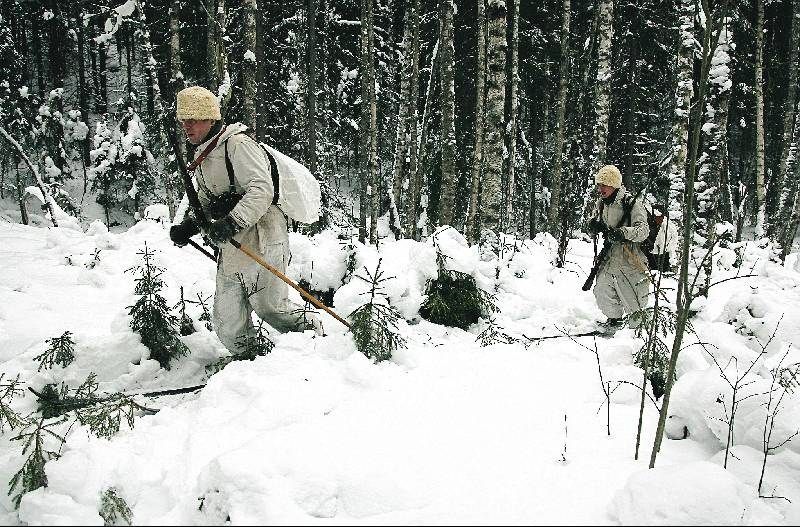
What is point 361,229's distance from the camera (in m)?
15.2

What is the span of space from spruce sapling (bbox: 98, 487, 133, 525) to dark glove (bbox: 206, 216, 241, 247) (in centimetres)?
201

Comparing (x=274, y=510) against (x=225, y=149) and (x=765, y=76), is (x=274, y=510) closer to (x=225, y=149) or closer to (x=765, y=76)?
(x=225, y=149)

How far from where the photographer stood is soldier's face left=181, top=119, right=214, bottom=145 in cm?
379

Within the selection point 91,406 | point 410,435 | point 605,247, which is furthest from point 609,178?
point 91,406

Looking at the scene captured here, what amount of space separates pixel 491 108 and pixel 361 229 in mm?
7389

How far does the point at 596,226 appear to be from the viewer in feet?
20.9

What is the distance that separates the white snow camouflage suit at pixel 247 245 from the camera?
3.86 m

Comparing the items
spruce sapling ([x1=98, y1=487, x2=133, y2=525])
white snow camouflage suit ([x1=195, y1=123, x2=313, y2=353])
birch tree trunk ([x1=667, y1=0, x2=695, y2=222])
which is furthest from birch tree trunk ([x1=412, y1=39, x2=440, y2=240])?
spruce sapling ([x1=98, y1=487, x2=133, y2=525])

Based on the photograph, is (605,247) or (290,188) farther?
(605,247)

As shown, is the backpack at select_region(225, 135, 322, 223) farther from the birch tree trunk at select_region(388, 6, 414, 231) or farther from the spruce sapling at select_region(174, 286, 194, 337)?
the birch tree trunk at select_region(388, 6, 414, 231)

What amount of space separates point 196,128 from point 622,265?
5.18m

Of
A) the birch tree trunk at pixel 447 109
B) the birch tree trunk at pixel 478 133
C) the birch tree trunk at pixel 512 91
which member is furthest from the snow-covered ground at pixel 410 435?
the birch tree trunk at pixel 512 91

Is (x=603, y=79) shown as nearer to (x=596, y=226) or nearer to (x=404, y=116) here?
(x=404, y=116)

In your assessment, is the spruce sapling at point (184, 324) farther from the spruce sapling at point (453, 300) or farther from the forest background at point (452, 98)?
the forest background at point (452, 98)
